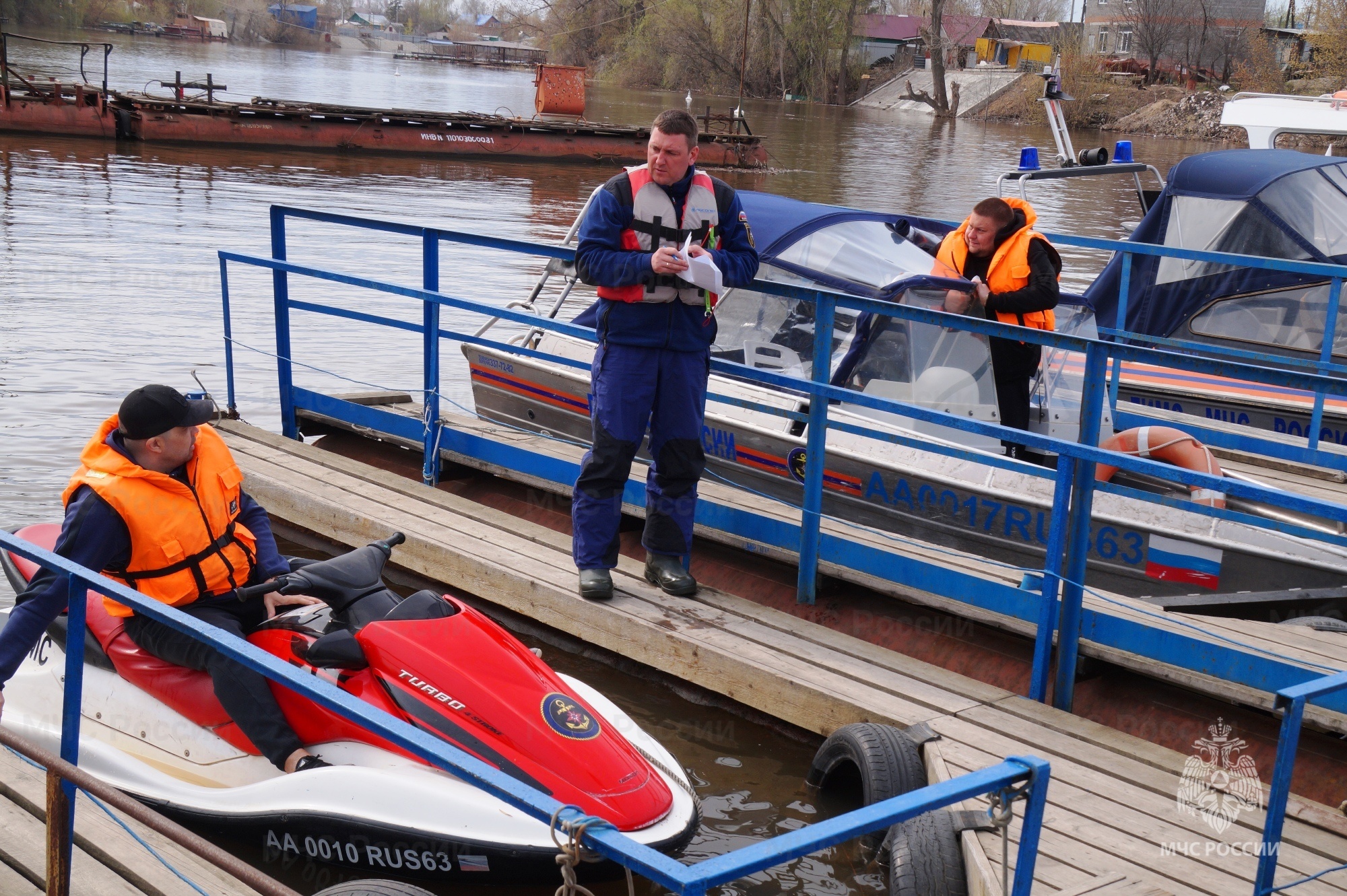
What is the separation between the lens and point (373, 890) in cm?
289

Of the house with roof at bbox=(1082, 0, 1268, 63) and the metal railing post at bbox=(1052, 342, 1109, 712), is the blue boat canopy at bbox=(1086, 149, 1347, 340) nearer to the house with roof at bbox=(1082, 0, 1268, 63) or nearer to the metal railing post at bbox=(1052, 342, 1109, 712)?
the metal railing post at bbox=(1052, 342, 1109, 712)

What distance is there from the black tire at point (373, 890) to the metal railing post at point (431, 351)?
3862mm

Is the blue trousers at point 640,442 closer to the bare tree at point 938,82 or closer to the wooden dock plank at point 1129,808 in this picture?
the wooden dock plank at point 1129,808

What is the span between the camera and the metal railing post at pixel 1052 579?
13.9 ft

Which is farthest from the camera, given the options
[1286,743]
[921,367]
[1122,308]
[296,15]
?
[296,15]

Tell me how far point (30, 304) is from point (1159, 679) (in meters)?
12.3

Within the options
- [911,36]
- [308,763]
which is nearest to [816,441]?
[308,763]

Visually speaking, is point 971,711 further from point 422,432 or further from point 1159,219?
point 1159,219

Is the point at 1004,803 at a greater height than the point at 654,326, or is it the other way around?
the point at 654,326

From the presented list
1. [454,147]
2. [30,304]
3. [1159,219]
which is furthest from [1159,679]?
[454,147]

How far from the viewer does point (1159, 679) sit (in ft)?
14.7

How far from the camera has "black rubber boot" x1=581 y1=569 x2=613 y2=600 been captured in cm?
522

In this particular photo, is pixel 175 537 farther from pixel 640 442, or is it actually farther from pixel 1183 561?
pixel 1183 561

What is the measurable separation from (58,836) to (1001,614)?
11.2 ft
